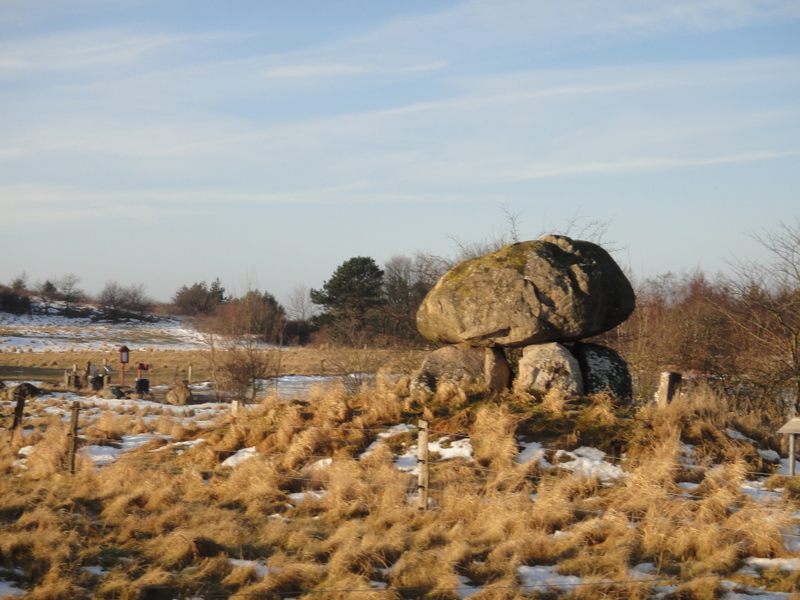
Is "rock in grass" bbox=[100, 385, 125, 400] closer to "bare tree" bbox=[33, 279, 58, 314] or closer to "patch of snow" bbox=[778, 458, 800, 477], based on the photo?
"patch of snow" bbox=[778, 458, 800, 477]

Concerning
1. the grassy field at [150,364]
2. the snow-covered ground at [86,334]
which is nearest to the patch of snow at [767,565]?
the grassy field at [150,364]

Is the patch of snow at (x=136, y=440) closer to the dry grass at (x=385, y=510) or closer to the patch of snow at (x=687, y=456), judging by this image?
the dry grass at (x=385, y=510)

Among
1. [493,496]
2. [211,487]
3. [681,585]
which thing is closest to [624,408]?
[493,496]

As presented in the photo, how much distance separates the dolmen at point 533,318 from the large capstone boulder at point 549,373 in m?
0.02

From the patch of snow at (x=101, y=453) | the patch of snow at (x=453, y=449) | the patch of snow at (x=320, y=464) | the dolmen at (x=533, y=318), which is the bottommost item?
the patch of snow at (x=101, y=453)

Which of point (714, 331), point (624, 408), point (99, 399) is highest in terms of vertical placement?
point (714, 331)

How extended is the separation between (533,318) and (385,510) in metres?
4.84

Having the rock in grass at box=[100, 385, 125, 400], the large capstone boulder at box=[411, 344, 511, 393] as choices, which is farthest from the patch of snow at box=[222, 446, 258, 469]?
the rock in grass at box=[100, 385, 125, 400]

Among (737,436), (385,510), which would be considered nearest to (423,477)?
(385,510)

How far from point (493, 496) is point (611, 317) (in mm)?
5066

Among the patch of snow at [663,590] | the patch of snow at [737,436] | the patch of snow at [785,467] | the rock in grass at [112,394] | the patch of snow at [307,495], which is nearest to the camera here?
the patch of snow at [663,590]

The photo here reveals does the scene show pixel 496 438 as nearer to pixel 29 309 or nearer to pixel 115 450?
pixel 115 450

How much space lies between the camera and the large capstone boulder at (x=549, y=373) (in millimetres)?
12953

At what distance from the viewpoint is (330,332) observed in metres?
25.0
